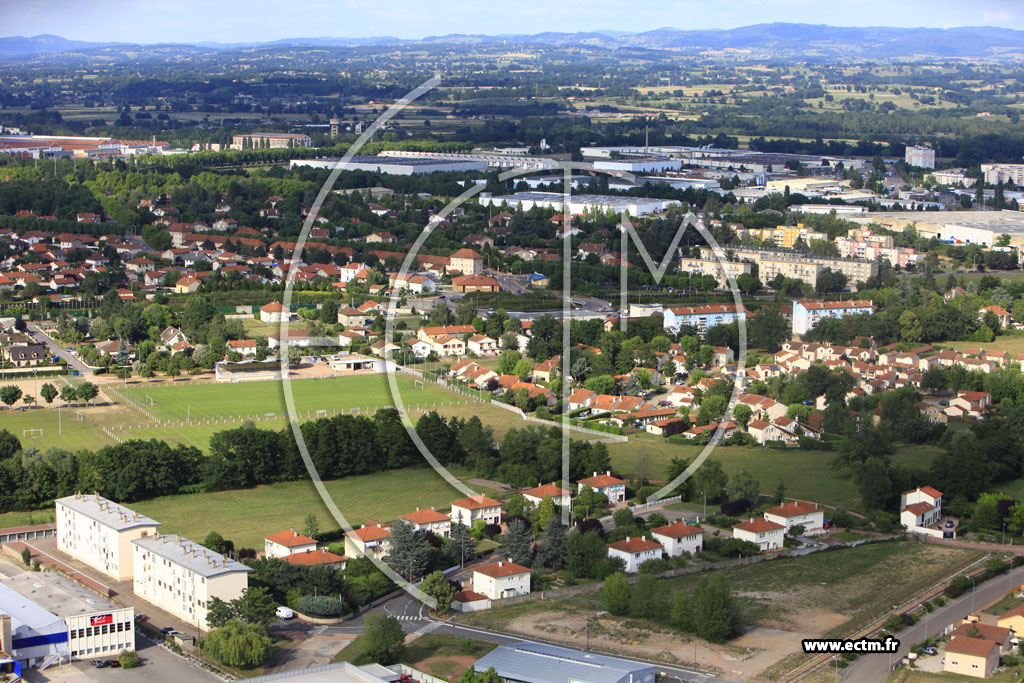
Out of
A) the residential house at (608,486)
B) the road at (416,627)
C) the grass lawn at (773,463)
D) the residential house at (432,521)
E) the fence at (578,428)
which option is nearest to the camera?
the road at (416,627)

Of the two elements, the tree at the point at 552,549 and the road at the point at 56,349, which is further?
the road at the point at 56,349

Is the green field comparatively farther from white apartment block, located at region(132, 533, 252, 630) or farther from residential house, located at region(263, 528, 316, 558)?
white apartment block, located at region(132, 533, 252, 630)

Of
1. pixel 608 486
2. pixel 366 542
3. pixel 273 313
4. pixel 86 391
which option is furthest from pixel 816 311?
pixel 366 542

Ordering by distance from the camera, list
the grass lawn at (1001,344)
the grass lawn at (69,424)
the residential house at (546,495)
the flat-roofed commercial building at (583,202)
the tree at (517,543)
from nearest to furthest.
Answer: the tree at (517,543) < the residential house at (546,495) < the grass lawn at (69,424) < the grass lawn at (1001,344) < the flat-roofed commercial building at (583,202)

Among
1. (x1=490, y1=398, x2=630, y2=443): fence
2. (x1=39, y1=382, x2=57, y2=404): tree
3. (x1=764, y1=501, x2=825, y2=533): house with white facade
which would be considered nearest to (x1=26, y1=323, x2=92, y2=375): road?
(x1=39, y1=382, x2=57, y2=404): tree

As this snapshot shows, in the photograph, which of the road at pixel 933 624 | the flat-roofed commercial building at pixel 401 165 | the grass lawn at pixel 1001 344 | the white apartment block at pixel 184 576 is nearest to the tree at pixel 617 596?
the road at pixel 933 624

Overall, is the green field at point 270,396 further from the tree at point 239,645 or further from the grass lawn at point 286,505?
the tree at point 239,645
